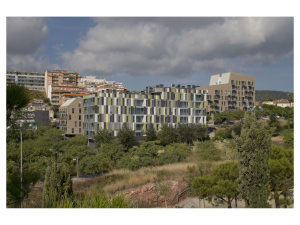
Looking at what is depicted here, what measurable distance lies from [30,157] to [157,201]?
12.7 meters

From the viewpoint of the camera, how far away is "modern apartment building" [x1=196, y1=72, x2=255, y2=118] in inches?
2618

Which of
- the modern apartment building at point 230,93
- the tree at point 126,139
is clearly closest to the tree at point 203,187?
the tree at point 126,139

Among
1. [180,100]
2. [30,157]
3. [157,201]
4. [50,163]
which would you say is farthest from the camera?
[180,100]

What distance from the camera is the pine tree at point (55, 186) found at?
26.6ft

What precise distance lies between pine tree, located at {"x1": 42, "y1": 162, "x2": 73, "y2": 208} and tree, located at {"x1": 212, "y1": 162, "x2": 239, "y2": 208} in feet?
20.8

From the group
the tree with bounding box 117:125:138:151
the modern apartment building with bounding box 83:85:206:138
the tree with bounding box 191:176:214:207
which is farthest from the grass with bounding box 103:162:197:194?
the modern apartment building with bounding box 83:85:206:138

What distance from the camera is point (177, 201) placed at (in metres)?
14.0

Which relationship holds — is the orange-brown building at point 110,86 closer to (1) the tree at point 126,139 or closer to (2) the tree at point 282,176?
(1) the tree at point 126,139

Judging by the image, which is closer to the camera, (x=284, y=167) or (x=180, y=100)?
(x=284, y=167)

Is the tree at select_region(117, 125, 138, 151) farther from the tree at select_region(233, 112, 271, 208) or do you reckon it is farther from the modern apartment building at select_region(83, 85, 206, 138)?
the tree at select_region(233, 112, 271, 208)

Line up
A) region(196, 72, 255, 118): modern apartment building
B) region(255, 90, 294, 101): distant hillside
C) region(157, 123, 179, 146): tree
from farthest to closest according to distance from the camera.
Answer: region(255, 90, 294, 101): distant hillside
region(196, 72, 255, 118): modern apartment building
region(157, 123, 179, 146): tree

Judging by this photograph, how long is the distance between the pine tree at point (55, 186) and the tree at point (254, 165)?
5894mm
